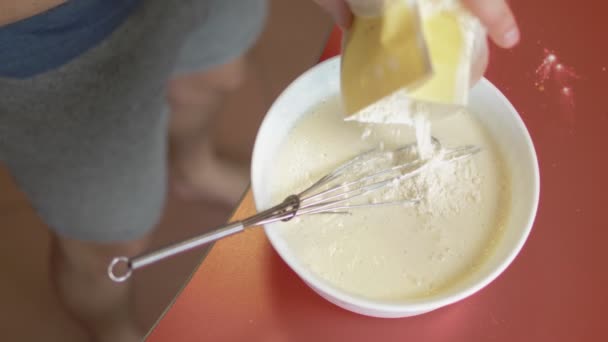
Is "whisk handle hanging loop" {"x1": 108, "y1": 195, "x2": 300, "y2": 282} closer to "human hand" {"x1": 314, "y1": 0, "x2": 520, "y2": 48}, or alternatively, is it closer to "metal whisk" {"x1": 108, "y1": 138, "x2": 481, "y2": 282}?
"metal whisk" {"x1": 108, "y1": 138, "x2": 481, "y2": 282}

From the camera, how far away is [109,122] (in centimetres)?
Answer: 73

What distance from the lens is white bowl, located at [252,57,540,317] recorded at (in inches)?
17.0

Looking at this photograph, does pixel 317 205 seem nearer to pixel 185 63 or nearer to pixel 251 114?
pixel 251 114

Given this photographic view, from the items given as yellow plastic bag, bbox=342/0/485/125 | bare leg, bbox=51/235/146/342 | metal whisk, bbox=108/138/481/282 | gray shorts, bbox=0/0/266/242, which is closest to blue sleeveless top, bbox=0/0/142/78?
gray shorts, bbox=0/0/266/242

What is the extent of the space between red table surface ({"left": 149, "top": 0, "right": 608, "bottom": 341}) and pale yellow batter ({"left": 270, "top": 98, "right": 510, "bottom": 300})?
0.17 feet

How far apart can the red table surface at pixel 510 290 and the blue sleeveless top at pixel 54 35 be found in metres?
0.34

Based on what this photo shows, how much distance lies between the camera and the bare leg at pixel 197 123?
68 cm

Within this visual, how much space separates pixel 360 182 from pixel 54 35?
1.37ft

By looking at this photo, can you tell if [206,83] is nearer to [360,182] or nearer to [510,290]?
[360,182]

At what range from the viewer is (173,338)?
51cm

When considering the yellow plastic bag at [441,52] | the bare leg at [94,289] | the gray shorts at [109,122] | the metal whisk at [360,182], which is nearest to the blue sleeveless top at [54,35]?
the gray shorts at [109,122]

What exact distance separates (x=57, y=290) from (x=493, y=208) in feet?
1.49

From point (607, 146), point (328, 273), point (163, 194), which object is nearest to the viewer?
point (328, 273)

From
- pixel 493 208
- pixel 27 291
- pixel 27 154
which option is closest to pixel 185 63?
pixel 27 154
